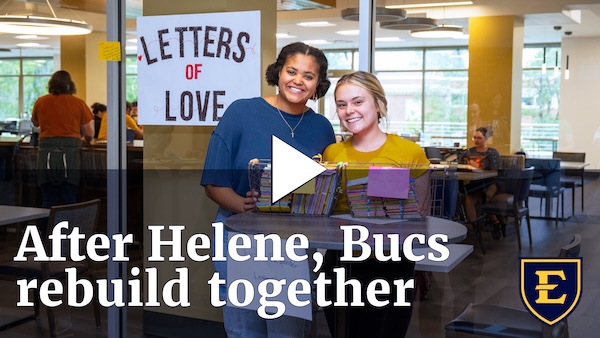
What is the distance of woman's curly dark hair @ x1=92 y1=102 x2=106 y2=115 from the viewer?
448 centimetres

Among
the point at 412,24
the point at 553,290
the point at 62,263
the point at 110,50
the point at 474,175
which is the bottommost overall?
the point at 62,263

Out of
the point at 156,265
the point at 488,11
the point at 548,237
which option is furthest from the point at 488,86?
the point at 156,265

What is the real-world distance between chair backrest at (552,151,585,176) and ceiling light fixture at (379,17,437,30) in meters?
0.88

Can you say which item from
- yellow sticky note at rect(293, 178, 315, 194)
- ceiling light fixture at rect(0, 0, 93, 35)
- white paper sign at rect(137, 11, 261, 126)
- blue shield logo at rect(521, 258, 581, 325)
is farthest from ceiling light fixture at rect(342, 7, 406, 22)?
ceiling light fixture at rect(0, 0, 93, 35)

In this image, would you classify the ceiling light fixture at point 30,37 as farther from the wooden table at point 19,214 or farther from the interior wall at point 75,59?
the wooden table at point 19,214

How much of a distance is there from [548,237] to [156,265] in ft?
7.23

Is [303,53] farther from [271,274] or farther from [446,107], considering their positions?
[446,107]

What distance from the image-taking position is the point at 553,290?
3.10 metres

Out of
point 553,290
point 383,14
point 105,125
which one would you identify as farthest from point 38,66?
point 553,290

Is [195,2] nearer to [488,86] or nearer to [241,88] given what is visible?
[241,88]

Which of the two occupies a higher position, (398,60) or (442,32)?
(442,32)

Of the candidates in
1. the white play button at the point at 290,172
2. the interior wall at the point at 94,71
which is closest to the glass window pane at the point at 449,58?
the white play button at the point at 290,172

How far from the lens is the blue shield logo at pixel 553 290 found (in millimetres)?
3025

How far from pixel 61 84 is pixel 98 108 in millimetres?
373
